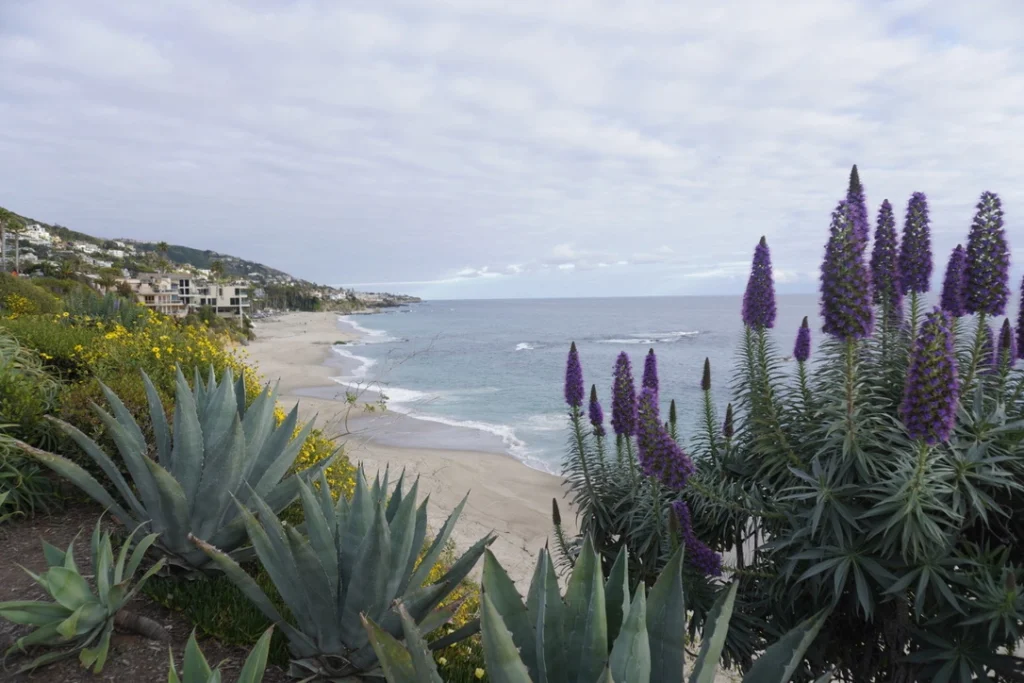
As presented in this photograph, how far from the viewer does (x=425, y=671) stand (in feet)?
6.16

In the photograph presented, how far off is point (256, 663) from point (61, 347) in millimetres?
6668

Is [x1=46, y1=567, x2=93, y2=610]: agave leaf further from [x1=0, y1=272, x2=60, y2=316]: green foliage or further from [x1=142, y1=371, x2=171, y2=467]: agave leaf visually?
[x1=0, y1=272, x2=60, y2=316]: green foliage

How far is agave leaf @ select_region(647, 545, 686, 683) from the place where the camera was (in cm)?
198

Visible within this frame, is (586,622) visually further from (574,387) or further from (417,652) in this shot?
(574,387)

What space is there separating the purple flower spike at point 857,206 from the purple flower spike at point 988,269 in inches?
21.7

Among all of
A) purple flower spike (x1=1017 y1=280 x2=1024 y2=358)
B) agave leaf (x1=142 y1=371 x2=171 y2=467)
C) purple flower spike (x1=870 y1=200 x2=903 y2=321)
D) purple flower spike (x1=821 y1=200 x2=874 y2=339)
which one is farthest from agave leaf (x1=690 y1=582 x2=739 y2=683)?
agave leaf (x1=142 y1=371 x2=171 y2=467)

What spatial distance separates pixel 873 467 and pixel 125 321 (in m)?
10.6

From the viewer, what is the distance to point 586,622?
2.00 meters

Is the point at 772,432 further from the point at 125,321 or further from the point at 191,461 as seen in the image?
the point at 125,321

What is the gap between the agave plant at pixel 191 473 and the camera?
3.33m

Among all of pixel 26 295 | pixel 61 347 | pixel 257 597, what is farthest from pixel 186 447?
pixel 26 295

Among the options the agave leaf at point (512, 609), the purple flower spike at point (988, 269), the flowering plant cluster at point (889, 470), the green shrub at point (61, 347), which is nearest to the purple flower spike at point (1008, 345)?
the flowering plant cluster at point (889, 470)

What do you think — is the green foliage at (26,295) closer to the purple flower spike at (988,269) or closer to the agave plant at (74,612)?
the agave plant at (74,612)

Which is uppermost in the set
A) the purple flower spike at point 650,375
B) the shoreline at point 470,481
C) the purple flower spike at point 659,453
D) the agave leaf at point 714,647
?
the purple flower spike at point 650,375
